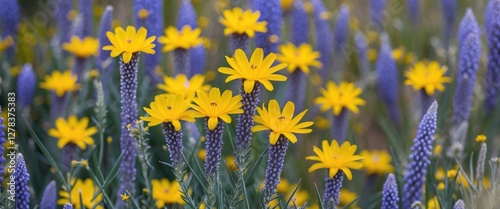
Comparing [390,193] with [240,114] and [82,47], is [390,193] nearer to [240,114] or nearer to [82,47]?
[240,114]

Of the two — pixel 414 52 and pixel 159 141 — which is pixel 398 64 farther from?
pixel 159 141

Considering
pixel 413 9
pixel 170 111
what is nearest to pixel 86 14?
pixel 170 111

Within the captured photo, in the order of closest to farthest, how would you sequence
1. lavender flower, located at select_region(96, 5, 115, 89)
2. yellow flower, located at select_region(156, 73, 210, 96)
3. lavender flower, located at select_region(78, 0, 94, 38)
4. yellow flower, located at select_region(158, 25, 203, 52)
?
1. yellow flower, located at select_region(156, 73, 210, 96)
2. yellow flower, located at select_region(158, 25, 203, 52)
3. lavender flower, located at select_region(96, 5, 115, 89)
4. lavender flower, located at select_region(78, 0, 94, 38)

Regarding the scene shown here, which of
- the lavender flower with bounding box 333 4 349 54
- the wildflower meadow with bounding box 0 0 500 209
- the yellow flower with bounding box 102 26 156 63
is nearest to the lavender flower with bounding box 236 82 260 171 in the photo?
the wildflower meadow with bounding box 0 0 500 209

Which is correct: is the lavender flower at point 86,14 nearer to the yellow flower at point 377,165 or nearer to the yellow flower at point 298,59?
the yellow flower at point 298,59


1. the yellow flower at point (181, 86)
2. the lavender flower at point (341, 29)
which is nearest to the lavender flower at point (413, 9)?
the lavender flower at point (341, 29)

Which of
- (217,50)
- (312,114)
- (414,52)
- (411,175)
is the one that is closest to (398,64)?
(414,52)

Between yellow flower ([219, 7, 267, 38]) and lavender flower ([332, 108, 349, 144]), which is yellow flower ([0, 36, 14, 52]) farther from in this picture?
lavender flower ([332, 108, 349, 144])
